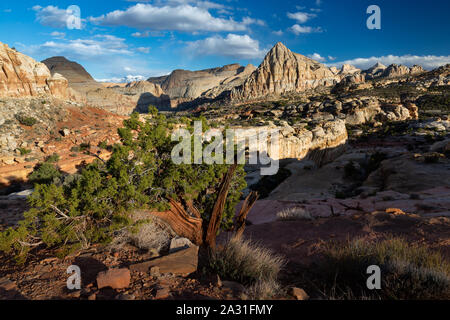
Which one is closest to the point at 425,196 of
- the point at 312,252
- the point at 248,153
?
the point at 312,252

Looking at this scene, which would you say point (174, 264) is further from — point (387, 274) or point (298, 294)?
point (387, 274)

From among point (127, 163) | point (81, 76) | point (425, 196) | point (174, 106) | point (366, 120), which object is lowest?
point (425, 196)

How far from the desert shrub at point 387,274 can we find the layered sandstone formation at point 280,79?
99209 millimetres

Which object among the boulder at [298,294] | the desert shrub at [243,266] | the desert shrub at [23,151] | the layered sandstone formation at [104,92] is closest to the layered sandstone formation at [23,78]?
the desert shrub at [23,151]

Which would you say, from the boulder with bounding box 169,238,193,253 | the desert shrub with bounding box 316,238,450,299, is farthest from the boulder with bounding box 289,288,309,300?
the boulder with bounding box 169,238,193,253

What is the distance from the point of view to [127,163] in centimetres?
546

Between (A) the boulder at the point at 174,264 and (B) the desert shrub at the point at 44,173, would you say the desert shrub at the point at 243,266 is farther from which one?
(B) the desert shrub at the point at 44,173

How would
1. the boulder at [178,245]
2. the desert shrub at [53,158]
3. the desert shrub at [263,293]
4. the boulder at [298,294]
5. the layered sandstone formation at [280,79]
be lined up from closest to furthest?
the desert shrub at [263,293] → the boulder at [298,294] → the boulder at [178,245] → the desert shrub at [53,158] → the layered sandstone formation at [280,79]

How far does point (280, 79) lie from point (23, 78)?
308 ft

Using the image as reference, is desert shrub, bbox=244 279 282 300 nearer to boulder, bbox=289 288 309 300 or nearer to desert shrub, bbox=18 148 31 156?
boulder, bbox=289 288 309 300

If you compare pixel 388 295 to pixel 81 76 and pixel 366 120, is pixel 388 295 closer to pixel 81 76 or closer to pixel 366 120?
pixel 366 120

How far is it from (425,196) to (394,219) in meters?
5.37

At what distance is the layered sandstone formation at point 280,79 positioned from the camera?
336 ft

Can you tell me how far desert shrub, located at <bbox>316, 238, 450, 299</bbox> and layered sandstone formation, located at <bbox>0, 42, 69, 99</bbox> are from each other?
39.4m
